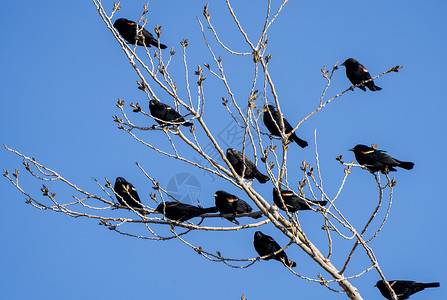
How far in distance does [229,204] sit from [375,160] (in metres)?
1.89

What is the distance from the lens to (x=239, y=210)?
20.5 ft

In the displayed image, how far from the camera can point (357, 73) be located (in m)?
7.96

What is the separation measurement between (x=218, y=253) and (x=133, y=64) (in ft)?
6.57

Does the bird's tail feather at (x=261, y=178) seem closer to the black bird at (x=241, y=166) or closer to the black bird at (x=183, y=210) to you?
the black bird at (x=241, y=166)

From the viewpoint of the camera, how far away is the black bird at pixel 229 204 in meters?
6.18

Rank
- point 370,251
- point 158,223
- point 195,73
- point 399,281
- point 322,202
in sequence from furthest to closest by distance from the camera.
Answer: point 399,281, point 322,202, point 158,223, point 195,73, point 370,251

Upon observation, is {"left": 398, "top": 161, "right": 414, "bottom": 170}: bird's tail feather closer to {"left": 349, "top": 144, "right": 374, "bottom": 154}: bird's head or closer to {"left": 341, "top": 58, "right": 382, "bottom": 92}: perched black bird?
{"left": 349, "top": 144, "right": 374, "bottom": 154}: bird's head

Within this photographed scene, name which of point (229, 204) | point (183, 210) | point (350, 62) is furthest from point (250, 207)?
point (350, 62)

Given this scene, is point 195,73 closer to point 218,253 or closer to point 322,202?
point 218,253

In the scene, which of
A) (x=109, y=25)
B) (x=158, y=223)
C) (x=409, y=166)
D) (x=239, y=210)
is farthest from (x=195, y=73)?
(x=409, y=166)

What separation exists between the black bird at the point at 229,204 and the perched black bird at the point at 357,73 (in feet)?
9.51

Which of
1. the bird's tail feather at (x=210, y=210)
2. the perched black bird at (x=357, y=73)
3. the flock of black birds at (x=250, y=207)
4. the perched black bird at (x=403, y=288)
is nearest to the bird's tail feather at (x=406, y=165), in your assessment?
the flock of black birds at (x=250, y=207)

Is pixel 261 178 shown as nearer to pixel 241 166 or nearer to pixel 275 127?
pixel 241 166

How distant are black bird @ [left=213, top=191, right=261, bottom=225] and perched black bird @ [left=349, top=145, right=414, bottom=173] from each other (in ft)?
5.21
